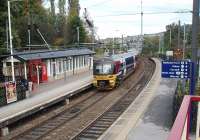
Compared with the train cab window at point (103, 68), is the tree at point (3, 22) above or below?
above

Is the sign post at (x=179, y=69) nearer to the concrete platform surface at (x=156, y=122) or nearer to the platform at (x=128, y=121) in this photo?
the concrete platform surface at (x=156, y=122)

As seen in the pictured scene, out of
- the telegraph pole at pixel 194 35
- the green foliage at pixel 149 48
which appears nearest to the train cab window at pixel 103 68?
the telegraph pole at pixel 194 35

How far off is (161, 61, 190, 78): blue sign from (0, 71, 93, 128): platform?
8.02 meters

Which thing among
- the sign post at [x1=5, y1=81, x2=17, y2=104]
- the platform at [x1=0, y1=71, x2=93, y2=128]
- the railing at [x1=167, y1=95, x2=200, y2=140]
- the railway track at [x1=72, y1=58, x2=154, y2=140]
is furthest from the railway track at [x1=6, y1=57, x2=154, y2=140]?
the railing at [x1=167, y1=95, x2=200, y2=140]

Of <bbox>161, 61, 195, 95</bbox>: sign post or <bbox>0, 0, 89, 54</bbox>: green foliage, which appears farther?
<bbox>0, 0, 89, 54</bbox>: green foliage

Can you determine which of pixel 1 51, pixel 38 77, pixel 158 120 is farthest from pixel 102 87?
pixel 158 120

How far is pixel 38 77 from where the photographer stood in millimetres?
33281

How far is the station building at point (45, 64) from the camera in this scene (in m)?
30.4

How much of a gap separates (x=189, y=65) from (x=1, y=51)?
74.8ft

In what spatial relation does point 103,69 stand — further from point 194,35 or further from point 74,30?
point 74,30

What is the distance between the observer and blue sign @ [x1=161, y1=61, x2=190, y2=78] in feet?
58.1

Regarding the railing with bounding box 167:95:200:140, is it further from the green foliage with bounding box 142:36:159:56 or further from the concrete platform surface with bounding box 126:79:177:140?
the green foliage with bounding box 142:36:159:56

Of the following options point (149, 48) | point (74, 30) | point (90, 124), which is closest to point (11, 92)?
point (90, 124)

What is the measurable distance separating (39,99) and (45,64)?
37.3 feet
